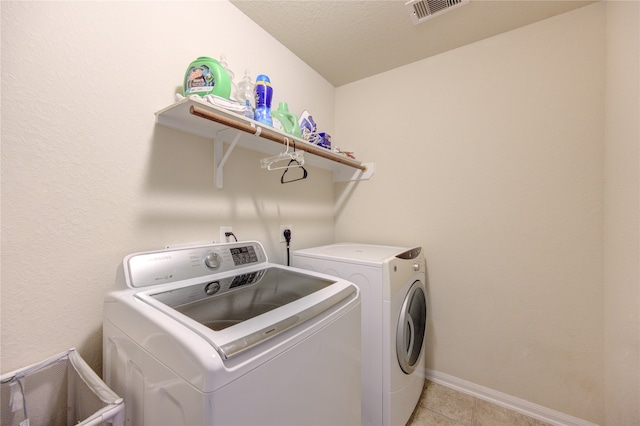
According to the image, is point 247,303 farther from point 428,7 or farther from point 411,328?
point 428,7

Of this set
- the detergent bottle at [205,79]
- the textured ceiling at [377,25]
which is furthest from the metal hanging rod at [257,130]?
the textured ceiling at [377,25]

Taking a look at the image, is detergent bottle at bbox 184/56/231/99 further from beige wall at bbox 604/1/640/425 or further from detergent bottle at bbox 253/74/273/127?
beige wall at bbox 604/1/640/425

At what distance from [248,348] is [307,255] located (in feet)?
3.48

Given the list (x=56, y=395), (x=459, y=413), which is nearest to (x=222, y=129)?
(x=56, y=395)

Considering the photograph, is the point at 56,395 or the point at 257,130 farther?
the point at 257,130

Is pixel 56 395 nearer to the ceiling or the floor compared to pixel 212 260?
nearer to the floor

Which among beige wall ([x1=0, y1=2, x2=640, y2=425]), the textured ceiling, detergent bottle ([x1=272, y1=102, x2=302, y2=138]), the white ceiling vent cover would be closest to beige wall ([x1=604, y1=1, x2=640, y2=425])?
beige wall ([x1=0, y1=2, x2=640, y2=425])

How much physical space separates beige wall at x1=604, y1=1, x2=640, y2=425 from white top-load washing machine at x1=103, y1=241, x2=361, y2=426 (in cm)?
130

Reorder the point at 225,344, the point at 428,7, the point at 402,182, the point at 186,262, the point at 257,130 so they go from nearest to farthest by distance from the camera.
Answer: the point at 225,344 < the point at 186,262 < the point at 257,130 < the point at 428,7 < the point at 402,182

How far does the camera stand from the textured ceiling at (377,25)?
1463mm

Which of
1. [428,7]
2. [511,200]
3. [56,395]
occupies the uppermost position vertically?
[428,7]

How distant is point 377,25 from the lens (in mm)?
1622

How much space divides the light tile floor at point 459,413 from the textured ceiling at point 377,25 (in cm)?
255

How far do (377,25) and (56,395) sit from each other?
2.40 m
